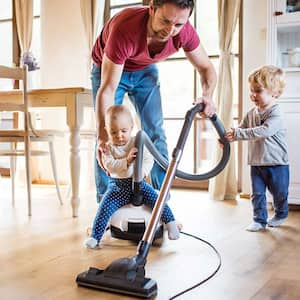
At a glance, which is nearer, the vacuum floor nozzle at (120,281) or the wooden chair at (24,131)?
the vacuum floor nozzle at (120,281)

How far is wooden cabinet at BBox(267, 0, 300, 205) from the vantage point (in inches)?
116

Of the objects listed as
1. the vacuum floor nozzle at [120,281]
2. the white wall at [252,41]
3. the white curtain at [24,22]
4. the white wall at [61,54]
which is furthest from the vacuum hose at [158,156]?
the white curtain at [24,22]

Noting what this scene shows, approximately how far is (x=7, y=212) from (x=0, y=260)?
115 cm

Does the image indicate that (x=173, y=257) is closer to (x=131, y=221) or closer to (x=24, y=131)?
(x=131, y=221)

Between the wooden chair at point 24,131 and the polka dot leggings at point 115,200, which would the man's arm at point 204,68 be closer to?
the polka dot leggings at point 115,200

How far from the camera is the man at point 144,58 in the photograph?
1701 millimetres

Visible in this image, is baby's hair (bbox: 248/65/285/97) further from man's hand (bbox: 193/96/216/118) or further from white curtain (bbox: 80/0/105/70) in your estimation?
white curtain (bbox: 80/0/105/70)

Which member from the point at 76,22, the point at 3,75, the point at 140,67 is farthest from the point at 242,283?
the point at 76,22

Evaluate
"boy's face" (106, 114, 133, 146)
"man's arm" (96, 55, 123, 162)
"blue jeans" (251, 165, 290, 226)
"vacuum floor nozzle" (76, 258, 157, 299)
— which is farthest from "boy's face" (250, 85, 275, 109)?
"vacuum floor nozzle" (76, 258, 157, 299)

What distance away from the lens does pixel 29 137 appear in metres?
2.87

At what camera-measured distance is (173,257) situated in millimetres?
1812

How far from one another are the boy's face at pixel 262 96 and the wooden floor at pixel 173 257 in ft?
2.09

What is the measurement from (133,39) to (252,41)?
194 cm

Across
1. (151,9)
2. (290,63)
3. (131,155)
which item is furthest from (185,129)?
(290,63)
